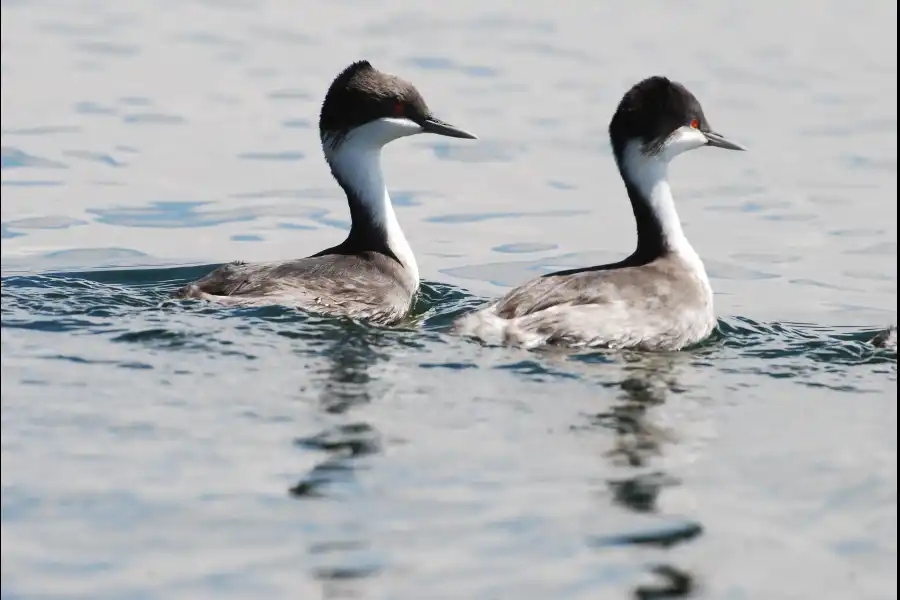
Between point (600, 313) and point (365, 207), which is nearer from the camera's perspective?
point (600, 313)

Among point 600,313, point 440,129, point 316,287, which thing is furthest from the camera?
point 440,129

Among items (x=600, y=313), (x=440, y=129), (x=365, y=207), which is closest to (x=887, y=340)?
(x=600, y=313)

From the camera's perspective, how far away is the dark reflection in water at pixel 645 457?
7082 millimetres

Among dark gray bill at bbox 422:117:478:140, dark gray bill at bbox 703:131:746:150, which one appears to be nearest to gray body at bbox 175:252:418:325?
dark gray bill at bbox 422:117:478:140

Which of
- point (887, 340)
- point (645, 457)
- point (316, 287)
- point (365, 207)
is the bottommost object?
point (645, 457)

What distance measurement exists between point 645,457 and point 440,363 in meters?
1.91

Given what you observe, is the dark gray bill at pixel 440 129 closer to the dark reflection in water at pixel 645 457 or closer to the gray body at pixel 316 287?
the gray body at pixel 316 287

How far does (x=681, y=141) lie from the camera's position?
11898 mm

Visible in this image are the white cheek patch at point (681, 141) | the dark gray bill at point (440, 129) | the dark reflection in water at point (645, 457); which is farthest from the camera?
the dark gray bill at point (440, 129)

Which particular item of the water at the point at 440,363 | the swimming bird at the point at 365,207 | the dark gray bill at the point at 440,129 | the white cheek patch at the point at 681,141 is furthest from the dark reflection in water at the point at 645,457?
the dark gray bill at the point at 440,129

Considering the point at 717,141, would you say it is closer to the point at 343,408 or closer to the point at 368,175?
the point at 368,175

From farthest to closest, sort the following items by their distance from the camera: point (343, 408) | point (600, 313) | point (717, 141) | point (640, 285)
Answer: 1. point (717, 141)
2. point (640, 285)
3. point (600, 313)
4. point (343, 408)

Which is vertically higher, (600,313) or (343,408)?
(600,313)

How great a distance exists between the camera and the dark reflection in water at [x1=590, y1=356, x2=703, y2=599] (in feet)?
23.2
